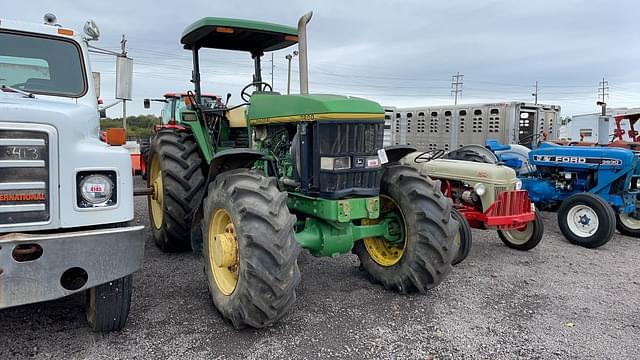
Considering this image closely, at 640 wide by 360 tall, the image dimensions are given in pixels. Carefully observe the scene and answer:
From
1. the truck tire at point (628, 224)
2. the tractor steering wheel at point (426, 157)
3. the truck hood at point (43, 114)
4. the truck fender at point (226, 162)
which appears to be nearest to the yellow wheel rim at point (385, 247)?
the truck fender at point (226, 162)

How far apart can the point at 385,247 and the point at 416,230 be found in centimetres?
64

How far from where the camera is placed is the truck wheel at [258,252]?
314cm

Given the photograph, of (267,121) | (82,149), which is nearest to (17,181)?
(82,149)

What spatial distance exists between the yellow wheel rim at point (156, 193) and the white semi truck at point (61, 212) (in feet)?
8.54

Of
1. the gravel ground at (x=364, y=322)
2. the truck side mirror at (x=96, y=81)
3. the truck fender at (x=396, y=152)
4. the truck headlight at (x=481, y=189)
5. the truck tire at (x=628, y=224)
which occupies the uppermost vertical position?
the truck side mirror at (x=96, y=81)

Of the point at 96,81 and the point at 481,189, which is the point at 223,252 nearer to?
the point at 96,81

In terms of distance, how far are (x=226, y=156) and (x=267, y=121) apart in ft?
2.07

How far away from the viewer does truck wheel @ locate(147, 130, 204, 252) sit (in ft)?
16.5

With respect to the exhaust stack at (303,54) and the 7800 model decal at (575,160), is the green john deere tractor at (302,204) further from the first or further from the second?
the 7800 model decal at (575,160)

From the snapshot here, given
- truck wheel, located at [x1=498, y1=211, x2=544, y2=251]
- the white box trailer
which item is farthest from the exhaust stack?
the white box trailer

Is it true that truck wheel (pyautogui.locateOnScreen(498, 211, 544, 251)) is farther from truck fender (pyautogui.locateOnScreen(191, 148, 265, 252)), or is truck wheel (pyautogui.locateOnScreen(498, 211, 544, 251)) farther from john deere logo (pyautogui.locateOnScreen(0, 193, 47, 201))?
john deere logo (pyautogui.locateOnScreen(0, 193, 47, 201))

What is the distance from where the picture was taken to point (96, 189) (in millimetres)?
2855

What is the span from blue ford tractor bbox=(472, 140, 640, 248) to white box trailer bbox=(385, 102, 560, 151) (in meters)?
2.76

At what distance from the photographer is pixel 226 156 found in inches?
148
